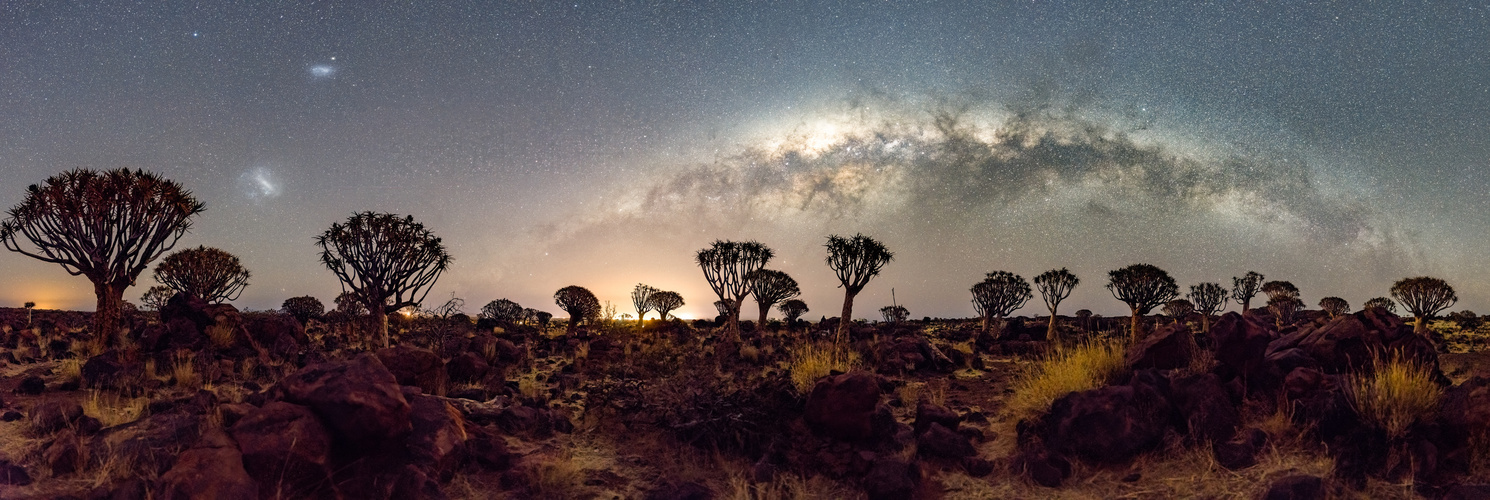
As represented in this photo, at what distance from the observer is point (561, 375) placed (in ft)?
48.4

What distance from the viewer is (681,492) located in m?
7.30

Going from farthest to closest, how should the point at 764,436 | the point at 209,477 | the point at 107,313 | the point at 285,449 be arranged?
the point at 107,313, the point at 764,436, the point at 285,449, the point at 209,477

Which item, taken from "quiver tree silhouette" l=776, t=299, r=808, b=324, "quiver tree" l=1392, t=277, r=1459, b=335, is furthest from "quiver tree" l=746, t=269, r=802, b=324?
"quiver tree" l=1392, t=277, r=1459, b=335

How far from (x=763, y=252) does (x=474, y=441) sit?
23.6m

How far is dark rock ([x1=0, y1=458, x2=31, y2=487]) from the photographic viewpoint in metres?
6.59

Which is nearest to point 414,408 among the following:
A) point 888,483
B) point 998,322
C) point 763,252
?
point 888,483

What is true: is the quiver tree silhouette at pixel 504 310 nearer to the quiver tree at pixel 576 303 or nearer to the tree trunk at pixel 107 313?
the quiver tree at pixel 576 303

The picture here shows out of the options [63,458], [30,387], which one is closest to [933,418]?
[63,458]

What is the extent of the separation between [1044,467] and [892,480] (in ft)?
5.92

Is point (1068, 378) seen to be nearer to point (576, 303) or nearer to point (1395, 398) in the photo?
point (1395, 398)

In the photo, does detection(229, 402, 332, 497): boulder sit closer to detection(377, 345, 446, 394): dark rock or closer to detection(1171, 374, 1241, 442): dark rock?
detection(377, 345, 446, 394): dark rock

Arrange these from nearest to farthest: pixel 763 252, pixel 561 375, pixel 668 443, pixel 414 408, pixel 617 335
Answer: pixel 414 408 → pixel 668 443 → pixel 561 375 → pixel 617 335 → pixel 763 252

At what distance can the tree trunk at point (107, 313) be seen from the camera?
698 inches

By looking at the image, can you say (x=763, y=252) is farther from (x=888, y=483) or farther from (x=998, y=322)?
(x=888, y=483)
